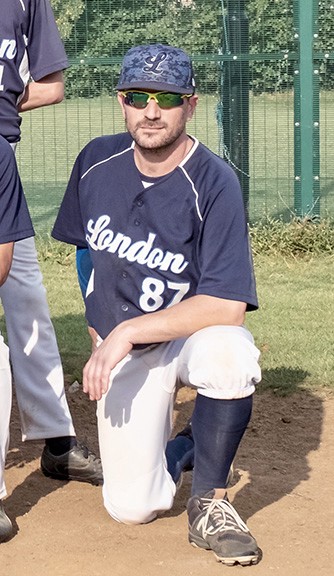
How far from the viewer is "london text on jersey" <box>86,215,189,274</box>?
4.07m

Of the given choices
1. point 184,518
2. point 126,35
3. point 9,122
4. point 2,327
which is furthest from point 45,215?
point 184,518

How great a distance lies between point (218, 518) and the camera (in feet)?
12.8

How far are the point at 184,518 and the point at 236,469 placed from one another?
568 mm

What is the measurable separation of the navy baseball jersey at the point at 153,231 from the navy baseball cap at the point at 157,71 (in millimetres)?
261

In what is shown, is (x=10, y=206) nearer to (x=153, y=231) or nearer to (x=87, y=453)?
(x=153, y=231)

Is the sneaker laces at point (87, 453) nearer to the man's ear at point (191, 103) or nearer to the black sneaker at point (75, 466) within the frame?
the black sneaker at point (75, 466)

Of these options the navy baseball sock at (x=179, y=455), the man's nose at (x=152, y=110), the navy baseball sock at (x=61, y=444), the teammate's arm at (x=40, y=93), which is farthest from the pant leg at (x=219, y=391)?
the teammate's arm at (x=40, y=93)

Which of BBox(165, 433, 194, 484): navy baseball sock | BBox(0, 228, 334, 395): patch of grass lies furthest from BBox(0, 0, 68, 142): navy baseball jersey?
BBox(0, 228, 334, 395): patch of grass

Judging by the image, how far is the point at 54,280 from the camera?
8.30 meters

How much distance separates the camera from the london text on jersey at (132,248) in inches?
160

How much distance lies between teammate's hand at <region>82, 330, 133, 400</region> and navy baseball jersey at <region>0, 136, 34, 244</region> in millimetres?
458

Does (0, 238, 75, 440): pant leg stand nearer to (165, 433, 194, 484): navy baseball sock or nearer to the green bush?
(165, 433, 194, 484): navy baseball sock

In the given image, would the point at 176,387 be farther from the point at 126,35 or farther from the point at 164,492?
the point at 126,35

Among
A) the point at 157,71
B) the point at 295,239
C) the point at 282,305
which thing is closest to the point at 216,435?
the point at 157,71
